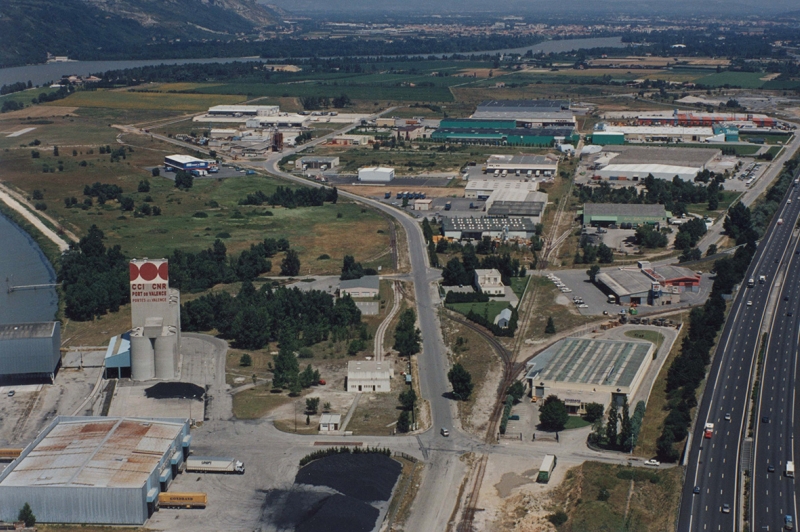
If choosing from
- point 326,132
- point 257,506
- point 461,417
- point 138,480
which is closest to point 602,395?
point 461,417

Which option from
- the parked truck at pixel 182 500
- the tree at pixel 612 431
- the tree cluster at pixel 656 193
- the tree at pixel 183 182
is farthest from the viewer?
the tree at pixel 183 182

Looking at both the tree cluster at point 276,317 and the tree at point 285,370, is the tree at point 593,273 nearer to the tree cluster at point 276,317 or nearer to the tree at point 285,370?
the tree cluster at point 276,317

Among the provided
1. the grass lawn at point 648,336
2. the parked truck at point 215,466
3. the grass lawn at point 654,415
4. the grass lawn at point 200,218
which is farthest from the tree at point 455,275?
the parked truck at point 215,466

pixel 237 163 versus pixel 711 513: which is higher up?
pixel 711 513

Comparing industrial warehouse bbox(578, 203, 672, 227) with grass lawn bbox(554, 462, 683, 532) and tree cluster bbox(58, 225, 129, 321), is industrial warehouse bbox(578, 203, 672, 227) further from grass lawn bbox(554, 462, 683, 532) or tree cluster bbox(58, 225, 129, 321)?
grass lawn bbox(554, 462, 683, 532)

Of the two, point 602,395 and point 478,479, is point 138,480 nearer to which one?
point 478,479

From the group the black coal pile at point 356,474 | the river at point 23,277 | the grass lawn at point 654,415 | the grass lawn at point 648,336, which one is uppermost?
the grass lawn at point 654,415

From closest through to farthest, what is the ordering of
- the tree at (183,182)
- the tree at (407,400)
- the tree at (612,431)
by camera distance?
the tree at (612,431) → the tree at (407,400) → the tree at (183,182)

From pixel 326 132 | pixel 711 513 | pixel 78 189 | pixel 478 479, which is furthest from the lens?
pixel 326 132
